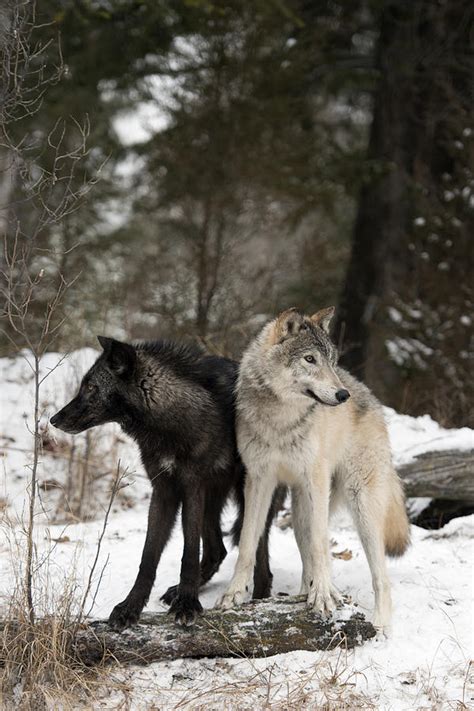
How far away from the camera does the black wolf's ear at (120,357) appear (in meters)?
5.12

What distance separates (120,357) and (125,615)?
1.64 m

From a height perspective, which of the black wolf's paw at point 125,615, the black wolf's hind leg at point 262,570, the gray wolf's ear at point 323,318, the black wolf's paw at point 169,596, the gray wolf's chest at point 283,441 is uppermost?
the gray wolf's ear at point 323,318

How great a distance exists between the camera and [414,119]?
14.0 meters

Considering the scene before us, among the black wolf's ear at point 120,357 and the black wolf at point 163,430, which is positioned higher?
the black wolf's ear at point 120,357

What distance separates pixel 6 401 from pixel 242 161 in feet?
18.8

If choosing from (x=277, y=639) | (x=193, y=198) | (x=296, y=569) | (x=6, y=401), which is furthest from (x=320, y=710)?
(x=193, y=198)

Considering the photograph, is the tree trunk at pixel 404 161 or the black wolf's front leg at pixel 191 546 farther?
Result: the tree trunk at pixel 404 161

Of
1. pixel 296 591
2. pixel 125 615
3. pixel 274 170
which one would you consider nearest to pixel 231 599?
pixel 125 615

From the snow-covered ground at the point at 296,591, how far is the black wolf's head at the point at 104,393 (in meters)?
0.61

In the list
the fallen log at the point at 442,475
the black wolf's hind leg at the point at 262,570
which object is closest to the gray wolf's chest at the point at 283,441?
the black wolf's hind leg at the point at 262,570

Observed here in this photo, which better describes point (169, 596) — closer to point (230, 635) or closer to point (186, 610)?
point (186, 610)

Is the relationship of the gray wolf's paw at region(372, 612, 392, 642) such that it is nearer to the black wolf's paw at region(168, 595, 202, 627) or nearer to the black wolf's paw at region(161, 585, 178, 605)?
the black wolf's paw at region(168, 595, 202, 627)

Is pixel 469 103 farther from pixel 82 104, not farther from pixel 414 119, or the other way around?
pixel 82 104

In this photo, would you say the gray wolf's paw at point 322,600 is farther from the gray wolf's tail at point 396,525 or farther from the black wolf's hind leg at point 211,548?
the black wolf's hind leg at point 211,548
